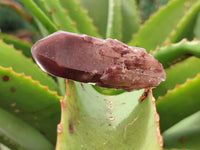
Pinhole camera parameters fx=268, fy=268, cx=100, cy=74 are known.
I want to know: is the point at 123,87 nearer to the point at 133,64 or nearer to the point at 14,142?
the point at 133,64

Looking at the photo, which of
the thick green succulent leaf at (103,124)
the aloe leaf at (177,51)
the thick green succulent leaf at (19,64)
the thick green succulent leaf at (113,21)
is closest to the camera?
the thick green succulent leaf at (103,124)

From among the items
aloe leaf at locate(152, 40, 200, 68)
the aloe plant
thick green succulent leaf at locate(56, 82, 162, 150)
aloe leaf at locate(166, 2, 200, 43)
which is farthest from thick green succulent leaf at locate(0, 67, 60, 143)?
aloe leaf at locate(166, 2, 200, 43)

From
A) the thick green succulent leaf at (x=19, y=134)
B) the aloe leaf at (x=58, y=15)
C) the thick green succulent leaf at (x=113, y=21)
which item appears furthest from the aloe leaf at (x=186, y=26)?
the thick green succulent leaf at (x=19, y=134)

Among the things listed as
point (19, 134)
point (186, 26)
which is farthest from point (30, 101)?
point (186, 26)

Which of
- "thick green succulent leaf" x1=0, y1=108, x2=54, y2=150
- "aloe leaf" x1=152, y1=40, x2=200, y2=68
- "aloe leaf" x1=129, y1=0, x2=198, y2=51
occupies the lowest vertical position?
"thick green succulent leaf" x1=0, y1=108, x2=54, y2=150

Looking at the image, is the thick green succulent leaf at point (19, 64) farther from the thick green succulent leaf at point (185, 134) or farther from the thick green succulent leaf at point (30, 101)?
the thick green succulent leaf at point (185, 134)

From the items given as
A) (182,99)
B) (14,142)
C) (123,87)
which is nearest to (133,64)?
(123,87)

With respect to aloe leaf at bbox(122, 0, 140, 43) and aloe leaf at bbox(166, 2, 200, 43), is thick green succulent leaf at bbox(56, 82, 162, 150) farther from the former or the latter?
aloe leaf at bbox(122, 0, 140, 43)
